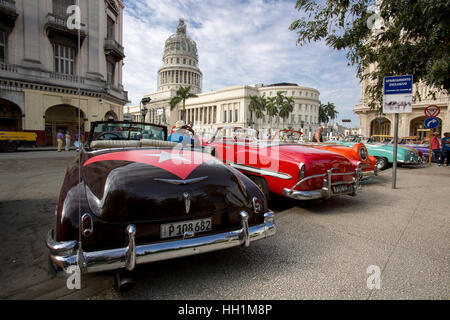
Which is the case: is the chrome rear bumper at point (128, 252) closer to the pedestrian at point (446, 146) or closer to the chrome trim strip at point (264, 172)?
the chrome trim strip at point (264, 172)

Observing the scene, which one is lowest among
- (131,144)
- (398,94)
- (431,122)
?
(131,144)

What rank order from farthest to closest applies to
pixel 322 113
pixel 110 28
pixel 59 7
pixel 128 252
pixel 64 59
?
pixel 322 113, pixel 110 28, pixel 64 59, pixel 59 7, pixel 128 252

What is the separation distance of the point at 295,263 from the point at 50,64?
85.9 ft

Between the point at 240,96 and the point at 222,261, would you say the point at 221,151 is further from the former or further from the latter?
the point at 240,96

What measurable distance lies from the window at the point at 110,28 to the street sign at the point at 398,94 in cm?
2708

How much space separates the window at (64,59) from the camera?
72.8 feet

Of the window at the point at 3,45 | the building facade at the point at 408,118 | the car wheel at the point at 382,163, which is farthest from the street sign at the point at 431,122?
the window at the point at 3,45

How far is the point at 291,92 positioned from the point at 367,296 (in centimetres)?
9490

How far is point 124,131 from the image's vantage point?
4.13m

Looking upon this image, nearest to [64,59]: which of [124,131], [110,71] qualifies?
[110,71]

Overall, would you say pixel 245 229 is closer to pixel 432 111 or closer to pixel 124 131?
pixel 124 131

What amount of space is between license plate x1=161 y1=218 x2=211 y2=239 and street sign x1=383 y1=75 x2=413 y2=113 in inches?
229

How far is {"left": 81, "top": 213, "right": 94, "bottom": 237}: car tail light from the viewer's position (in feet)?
5.89

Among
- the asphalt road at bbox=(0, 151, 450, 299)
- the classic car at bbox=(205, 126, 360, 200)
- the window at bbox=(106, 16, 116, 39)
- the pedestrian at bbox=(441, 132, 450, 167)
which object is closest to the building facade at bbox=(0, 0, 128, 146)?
the window at bbox=(106, 16, 116, 39)
